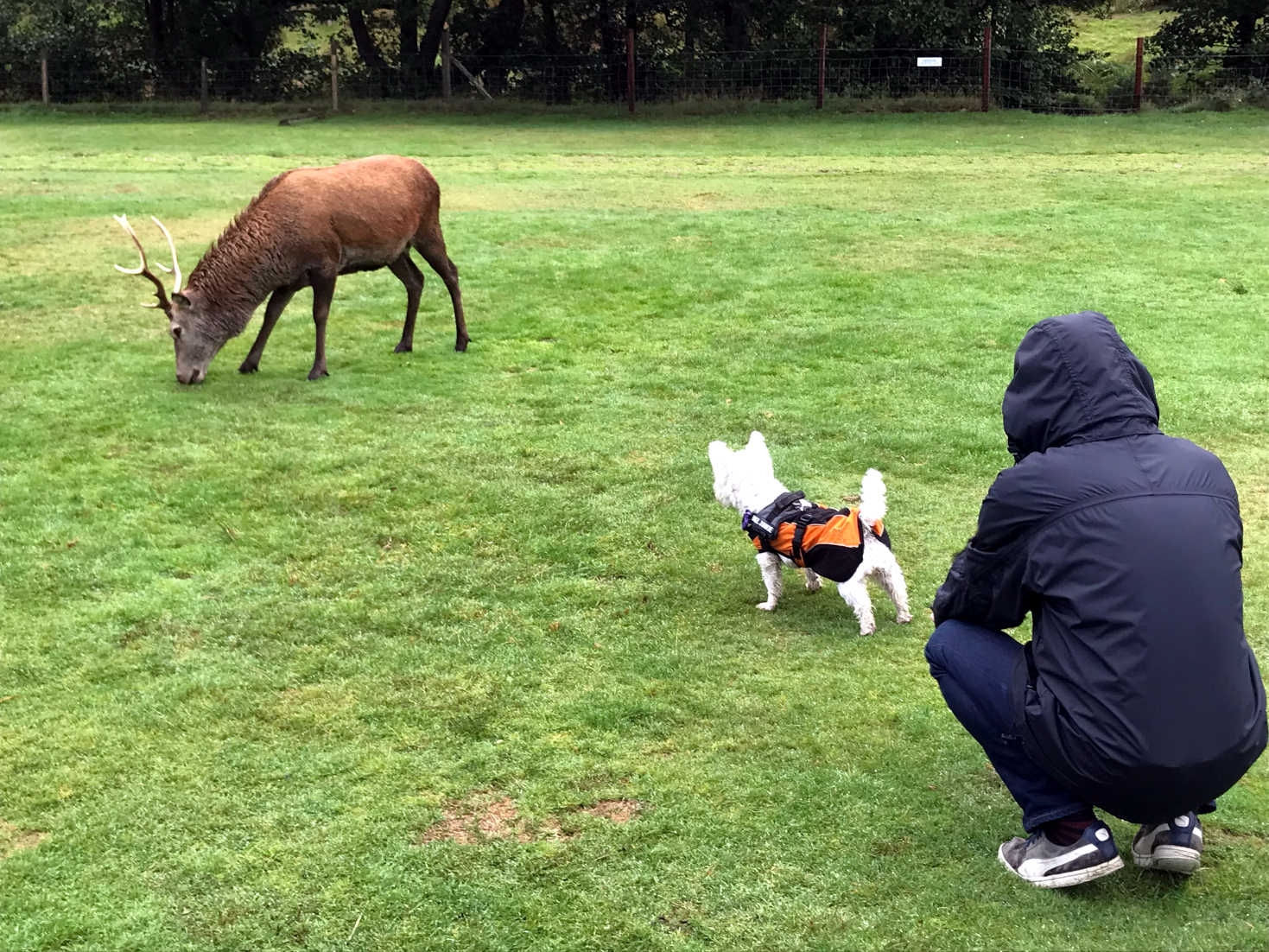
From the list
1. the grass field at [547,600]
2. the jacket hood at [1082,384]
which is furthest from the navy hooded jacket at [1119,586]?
the grass field at [547,600]

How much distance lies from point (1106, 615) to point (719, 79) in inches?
1083

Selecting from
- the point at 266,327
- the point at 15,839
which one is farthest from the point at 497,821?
the point at 266,327

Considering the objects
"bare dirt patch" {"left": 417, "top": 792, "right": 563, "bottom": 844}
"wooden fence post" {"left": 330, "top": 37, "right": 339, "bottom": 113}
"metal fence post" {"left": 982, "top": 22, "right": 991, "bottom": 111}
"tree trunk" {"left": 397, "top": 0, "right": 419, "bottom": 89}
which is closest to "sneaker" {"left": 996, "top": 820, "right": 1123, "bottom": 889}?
"bare dirt patch" {"left": 417, "top": 792, "right": 563, "bottom": 844}

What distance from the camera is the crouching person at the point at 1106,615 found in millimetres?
3109

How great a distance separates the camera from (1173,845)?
340 centimetres

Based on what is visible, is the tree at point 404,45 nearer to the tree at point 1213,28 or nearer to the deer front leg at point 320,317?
the tree at point 1213,28

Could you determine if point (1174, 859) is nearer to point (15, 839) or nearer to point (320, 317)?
point (15, 839)

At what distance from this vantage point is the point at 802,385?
8.66 metres

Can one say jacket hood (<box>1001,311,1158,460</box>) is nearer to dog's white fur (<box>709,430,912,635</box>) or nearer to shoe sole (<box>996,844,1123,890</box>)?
shoe sole (<box>996,844,1123,890</box>)

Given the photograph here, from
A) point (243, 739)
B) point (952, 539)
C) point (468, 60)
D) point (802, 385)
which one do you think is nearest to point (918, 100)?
point (468, 60)

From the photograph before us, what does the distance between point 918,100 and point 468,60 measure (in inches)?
442

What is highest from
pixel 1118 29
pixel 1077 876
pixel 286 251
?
pixel 1118 29

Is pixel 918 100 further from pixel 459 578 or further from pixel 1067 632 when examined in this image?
pixel 1067 632

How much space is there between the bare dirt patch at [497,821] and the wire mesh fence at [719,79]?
24.8m
